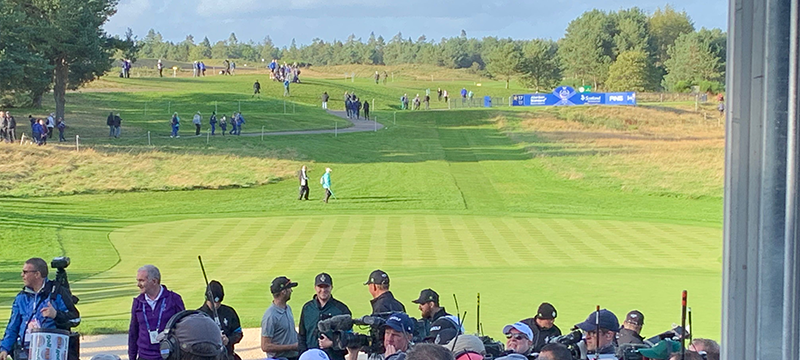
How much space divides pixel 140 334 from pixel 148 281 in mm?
532

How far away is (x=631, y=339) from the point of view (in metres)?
8.68

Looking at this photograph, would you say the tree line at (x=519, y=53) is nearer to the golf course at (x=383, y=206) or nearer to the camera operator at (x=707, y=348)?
the golf course at (x=383, y=206)

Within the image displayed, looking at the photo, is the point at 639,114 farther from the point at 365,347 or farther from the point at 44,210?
the point at 365,347

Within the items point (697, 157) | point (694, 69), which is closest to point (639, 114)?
point (697, 157)

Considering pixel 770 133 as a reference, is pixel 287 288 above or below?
below

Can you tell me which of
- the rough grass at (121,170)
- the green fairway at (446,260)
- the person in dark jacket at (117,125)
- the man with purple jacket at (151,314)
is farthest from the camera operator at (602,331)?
the person in dark jacket at (117,125)

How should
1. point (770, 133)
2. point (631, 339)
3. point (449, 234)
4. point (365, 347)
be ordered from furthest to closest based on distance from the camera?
1. point (449, 234)
2. point (631, 339)
3. point (365, 347)
4. point (770, 133)

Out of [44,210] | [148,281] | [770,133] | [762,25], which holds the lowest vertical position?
[44,210]

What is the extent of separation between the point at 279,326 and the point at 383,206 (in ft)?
96.6

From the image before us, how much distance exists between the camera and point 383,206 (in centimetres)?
3831

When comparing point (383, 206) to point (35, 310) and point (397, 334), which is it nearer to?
point (35, 310)

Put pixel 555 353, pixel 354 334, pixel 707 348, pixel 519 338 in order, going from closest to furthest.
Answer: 1. pixel 555 353
2. pixel 707 348
3. pixel 354 334
4. pixel 519 338

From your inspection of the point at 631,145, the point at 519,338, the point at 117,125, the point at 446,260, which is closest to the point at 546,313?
the point at 519,338

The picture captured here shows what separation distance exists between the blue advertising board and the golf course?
→ 10.3 feet
